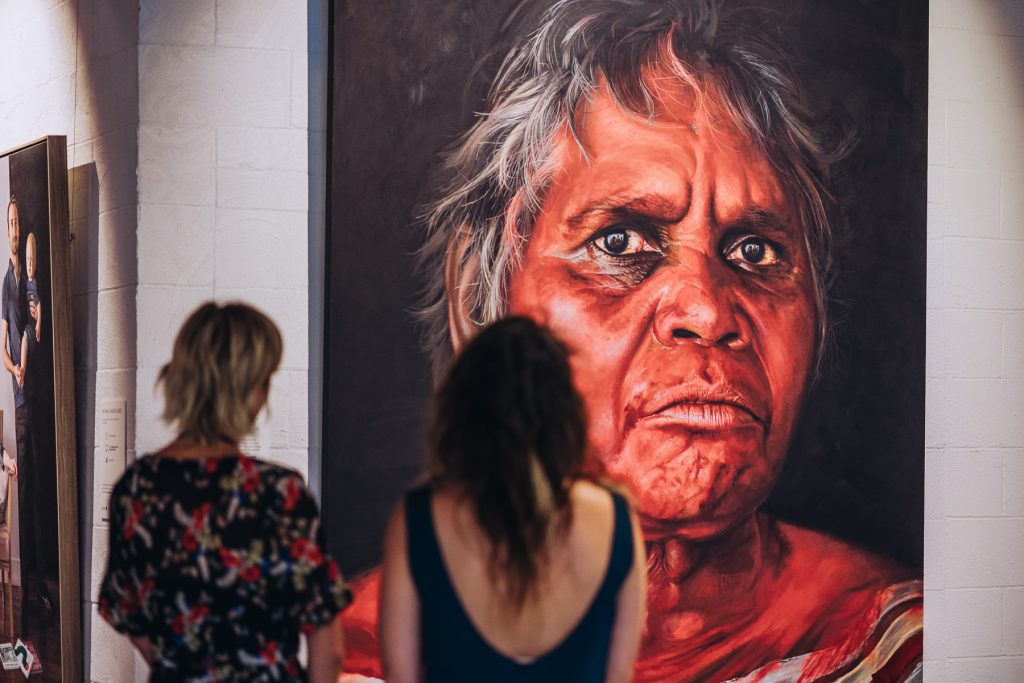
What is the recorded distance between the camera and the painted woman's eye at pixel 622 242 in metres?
3.26

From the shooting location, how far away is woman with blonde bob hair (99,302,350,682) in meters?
2.08

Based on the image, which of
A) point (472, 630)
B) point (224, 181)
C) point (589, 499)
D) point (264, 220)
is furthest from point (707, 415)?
point (472, 630)

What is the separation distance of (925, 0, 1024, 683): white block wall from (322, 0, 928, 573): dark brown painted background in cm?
10

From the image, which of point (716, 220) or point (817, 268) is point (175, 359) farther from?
point (817, 268)

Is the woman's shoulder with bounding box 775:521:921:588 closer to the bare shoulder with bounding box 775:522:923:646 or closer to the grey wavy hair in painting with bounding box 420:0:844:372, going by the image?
the bare shoulder with bounding box 775:522:923:646

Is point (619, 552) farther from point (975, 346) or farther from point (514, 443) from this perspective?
point (975, 346)

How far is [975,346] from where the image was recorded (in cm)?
368

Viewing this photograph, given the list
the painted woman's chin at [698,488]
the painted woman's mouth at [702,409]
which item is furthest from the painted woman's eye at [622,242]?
the painted woman's chin at [698,488]

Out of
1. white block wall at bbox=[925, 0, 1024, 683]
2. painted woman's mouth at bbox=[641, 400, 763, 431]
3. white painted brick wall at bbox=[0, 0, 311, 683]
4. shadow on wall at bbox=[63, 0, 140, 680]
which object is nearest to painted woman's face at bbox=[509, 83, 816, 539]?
painted woman's mouth at bbox=[641, 400, 763, 431]

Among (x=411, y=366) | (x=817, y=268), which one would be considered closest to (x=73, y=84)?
(x=411, y=366)

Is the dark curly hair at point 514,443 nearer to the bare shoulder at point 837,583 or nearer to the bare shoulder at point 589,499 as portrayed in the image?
the bare shoulder at point 589,499

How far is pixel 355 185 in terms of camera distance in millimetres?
3072

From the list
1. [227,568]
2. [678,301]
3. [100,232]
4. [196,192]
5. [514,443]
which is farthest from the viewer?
[678,301]

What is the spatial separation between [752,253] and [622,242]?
0.38 meters
